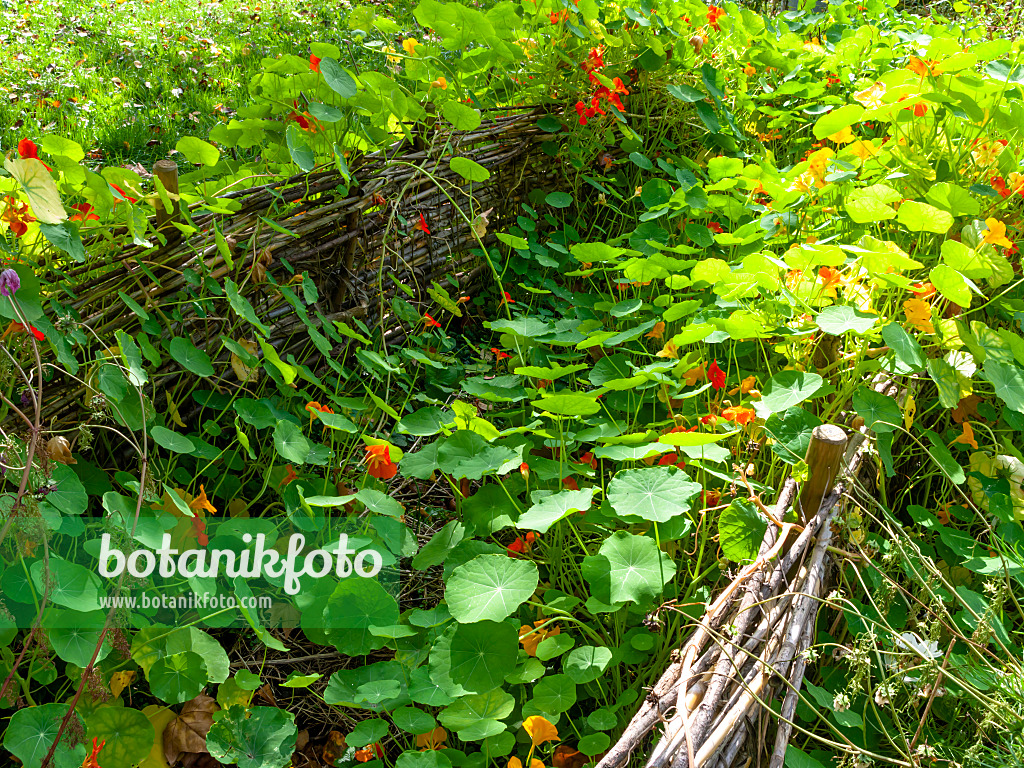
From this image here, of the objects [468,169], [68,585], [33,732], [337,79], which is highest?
[337,79]

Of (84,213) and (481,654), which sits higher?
(84,213)

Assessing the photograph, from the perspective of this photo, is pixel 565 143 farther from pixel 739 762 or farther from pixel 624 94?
pixel 739 762

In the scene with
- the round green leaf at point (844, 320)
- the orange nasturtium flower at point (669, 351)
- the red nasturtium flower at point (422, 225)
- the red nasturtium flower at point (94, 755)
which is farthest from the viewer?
the red nasturtium flower at point (422, 225)

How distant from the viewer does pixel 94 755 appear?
110 centimetres

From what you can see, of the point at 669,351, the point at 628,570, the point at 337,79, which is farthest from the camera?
the point at 669,351

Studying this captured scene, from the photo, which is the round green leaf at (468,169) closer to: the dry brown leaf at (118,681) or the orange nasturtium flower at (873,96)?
the orange nasturtium flower at (873,96)

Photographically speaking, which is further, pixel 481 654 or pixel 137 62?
pixel 137 62

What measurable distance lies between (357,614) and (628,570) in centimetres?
51

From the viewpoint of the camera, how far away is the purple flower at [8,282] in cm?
108

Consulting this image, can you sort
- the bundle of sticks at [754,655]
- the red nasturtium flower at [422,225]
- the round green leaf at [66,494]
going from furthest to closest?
the red nasturtium flower at [422,225] → the round green leaf at [66,494] → the bundle of sticks at [754,655]

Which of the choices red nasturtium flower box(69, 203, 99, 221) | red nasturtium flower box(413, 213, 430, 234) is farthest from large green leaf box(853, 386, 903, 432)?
red nasturtium flower box(69, 203, 99, 221)

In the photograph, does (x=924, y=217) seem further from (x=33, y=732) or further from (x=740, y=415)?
(x=33, y=732)

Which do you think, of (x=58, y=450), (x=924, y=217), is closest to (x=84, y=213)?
(x=58, y=450)

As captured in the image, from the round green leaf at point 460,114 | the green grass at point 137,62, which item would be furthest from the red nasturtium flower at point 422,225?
the green grass at point 137,62
